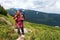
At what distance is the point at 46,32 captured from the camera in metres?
13.5

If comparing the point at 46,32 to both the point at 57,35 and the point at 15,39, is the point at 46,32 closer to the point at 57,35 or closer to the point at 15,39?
the point at 57,35

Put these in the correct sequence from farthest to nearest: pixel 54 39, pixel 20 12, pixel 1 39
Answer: pixel 20 12 → pixel 1 39 → pixel 54 39

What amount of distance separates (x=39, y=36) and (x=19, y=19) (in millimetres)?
7608

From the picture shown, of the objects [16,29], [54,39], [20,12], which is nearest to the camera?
[54,39]

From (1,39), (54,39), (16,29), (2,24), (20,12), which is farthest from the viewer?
(2,24)

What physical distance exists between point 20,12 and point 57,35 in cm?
773

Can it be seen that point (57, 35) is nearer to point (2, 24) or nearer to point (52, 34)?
point (52, 34)

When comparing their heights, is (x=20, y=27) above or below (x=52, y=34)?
below

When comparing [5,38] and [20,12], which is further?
[20,12]

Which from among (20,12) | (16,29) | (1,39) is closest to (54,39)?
(1,39)

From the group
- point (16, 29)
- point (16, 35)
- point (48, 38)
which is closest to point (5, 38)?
point (16, 35)

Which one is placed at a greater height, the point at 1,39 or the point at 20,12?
the point at 20,12

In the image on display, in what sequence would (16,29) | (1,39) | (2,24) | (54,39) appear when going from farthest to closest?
1. (2,24)
2. (16,29)
3. (1,39)
4. (54,39)

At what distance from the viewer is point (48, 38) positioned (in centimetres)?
1330
